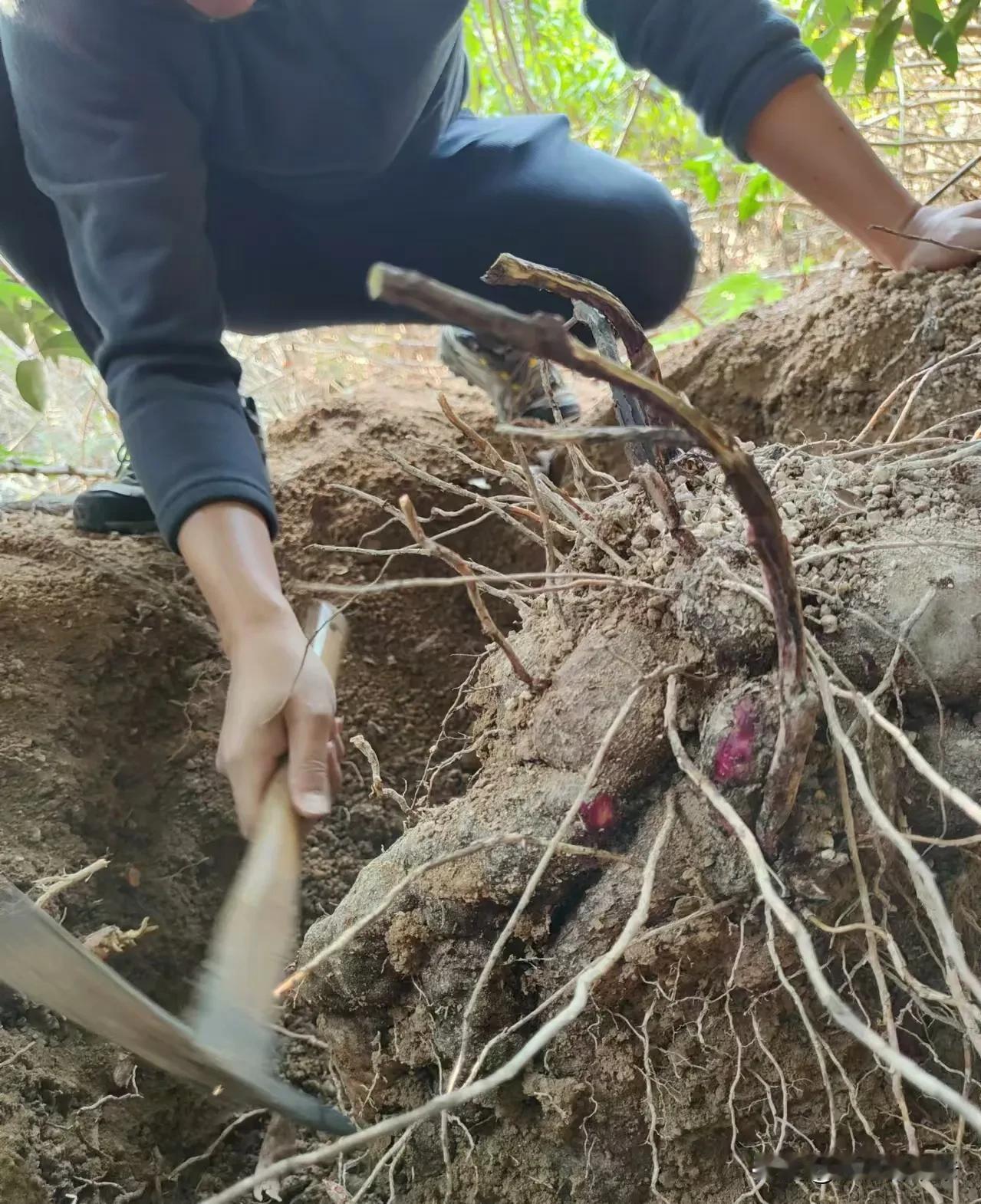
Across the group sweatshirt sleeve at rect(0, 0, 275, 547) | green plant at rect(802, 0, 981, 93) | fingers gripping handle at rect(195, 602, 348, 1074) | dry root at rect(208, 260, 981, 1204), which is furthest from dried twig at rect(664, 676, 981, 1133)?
green plant at rect(802, 0, 981, 93)

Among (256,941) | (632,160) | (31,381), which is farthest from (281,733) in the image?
(632,160)

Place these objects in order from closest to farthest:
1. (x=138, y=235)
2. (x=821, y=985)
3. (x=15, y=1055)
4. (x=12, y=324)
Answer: (x=821, y=985), (x=15, y=1055), (x=138, y=235), (x=12, y=324)

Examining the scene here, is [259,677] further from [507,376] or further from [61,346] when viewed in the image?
[61,346]

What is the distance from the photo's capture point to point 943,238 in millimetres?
971

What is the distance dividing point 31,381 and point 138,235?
0.50 metres

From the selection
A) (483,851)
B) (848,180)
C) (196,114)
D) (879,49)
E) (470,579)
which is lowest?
(483,851)

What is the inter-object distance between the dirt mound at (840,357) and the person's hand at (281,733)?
744 millimetres

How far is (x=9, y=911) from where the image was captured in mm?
616

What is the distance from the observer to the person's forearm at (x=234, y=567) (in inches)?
31.3

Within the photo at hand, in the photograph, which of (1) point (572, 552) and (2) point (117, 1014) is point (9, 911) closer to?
(2) point (117, 1014)

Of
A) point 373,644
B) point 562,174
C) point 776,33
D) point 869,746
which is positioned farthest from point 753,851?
point 562,174

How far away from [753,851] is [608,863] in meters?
0.20

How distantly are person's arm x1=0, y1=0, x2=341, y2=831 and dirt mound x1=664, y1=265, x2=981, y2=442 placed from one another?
2.29 feet

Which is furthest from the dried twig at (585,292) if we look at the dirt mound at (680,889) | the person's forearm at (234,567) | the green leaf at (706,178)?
the green leaf at (706,178)
